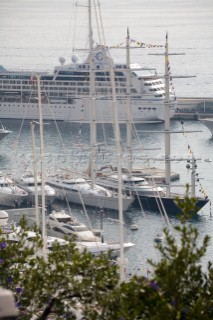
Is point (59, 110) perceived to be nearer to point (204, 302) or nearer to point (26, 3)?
point (204, 302)

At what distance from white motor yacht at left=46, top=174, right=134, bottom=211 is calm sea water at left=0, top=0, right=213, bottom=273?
28 centimetres

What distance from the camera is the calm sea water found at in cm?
2291

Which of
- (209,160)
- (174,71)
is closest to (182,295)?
(209,160)

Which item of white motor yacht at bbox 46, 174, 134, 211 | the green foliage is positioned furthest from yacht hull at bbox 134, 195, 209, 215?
the green foliage

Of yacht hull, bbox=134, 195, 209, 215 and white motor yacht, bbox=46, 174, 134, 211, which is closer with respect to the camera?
yacht hull, bbox=134, 195, 209, 215

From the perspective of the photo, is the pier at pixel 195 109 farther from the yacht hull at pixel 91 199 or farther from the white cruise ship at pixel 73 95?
the yacht hull at pixel 91 199

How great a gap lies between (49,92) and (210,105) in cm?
473

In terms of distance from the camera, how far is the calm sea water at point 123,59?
2291 cm

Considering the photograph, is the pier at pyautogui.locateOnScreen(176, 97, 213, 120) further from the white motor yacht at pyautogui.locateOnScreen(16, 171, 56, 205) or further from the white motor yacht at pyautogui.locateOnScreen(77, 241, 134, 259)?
the white motor yacht at pyautogui.locateOnScreen(77, 241, 134, 259)

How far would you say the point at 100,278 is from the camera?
7734mm

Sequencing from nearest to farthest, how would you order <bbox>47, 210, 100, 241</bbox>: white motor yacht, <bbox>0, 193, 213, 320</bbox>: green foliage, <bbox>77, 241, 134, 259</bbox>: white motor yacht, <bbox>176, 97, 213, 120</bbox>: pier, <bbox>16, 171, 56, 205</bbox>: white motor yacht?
<bbox>0, 193, 213, 320</bbox>: green foliage
<bbox>77, 241, 134, 259</bbox>: white motor yacht
<bbox>47, 210, 100, 241</bbox>: white motor yacht
<bbox>16, 171, 56, 205</bbox>: white motor yacht
<bbox>176, 97, 213, 120</bbox>: pier

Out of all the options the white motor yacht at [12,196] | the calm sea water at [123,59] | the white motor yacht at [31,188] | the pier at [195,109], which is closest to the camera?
the calm sea water at [123,59]

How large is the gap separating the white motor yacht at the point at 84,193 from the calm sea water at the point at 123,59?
28cm

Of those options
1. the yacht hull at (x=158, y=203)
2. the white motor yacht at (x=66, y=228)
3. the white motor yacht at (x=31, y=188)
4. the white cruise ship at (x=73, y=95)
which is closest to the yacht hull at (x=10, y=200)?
the white motor yacht at (x=31, y=188)
